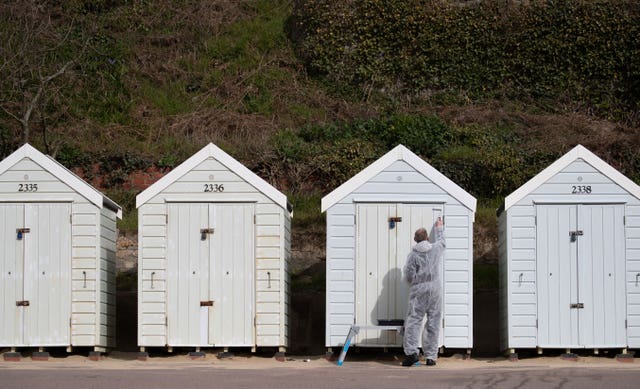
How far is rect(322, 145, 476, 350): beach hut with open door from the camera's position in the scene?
15.6 meters

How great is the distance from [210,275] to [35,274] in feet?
8.01

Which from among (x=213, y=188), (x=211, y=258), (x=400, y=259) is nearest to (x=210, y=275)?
(x=211, y=258)

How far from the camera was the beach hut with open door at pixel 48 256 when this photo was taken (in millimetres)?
15570

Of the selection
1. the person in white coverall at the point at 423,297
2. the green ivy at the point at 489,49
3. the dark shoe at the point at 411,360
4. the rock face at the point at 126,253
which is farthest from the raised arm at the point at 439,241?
the green ivy at the point at 489,49

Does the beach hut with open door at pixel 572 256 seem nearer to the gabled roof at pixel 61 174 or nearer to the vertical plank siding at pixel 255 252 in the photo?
the vertical plank siding at pixel 255 252

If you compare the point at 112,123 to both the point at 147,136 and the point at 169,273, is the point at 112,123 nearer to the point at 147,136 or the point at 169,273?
the point at 147,136

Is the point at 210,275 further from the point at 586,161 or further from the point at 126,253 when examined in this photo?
the point at 586,161

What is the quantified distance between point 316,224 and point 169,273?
194 inches

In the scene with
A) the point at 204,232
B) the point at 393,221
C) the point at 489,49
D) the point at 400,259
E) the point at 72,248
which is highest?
the point at 489,49

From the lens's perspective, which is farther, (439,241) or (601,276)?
(601,276)

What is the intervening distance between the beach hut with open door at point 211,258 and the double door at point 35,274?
1.07 metres

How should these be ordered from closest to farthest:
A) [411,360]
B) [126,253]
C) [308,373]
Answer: [308,373] → [411,360] → [126,253]

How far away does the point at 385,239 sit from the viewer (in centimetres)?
1570

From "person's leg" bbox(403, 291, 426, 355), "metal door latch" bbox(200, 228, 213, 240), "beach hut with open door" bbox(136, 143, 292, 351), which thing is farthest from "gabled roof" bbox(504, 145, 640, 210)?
"metal door latch" bbox(200, 228, 213, 240)
